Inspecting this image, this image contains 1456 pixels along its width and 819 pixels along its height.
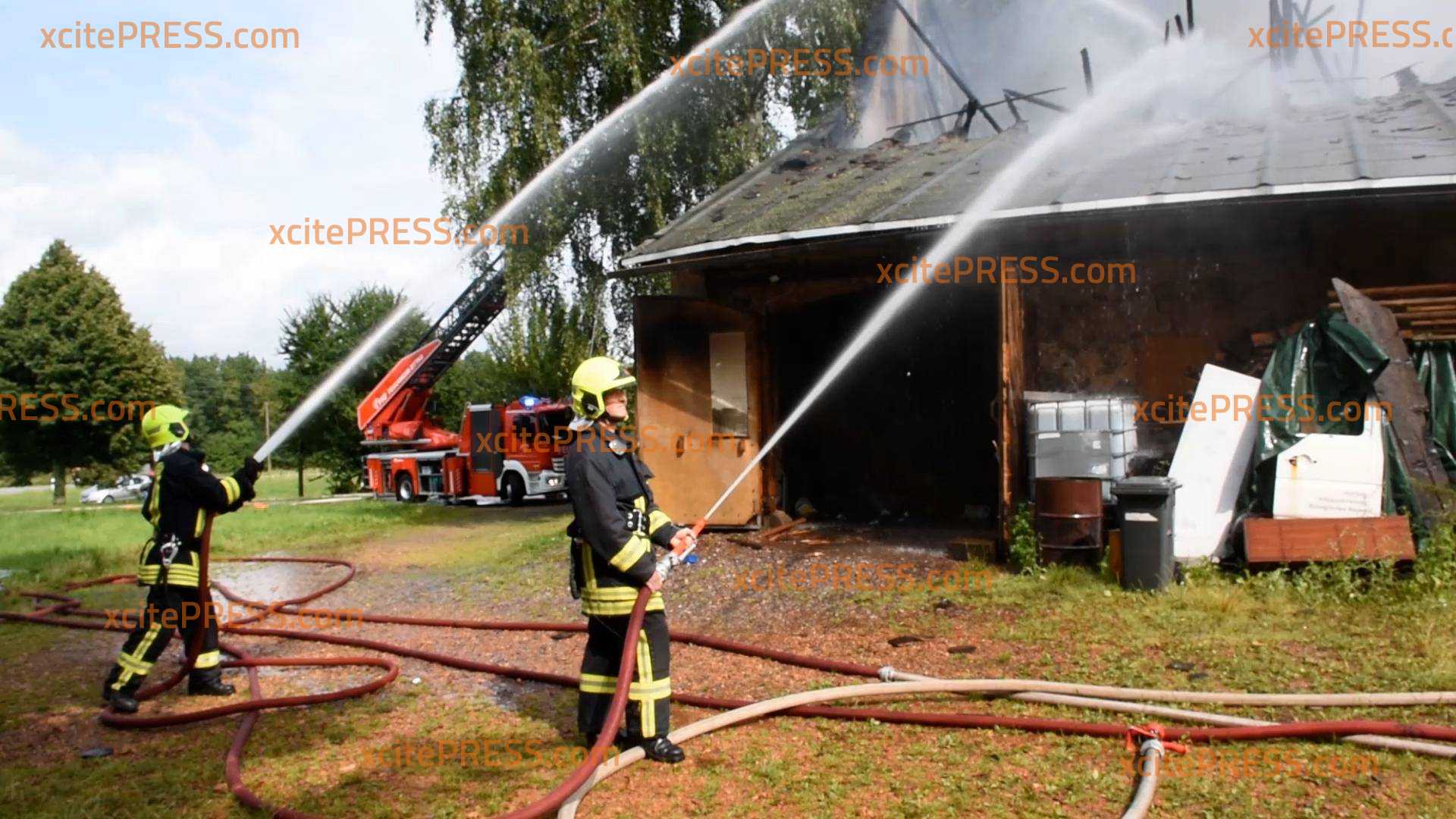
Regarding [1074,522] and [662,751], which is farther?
[1074,522]

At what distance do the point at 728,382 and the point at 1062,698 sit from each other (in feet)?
20.4

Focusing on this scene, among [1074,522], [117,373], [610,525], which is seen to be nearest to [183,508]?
[610,525]

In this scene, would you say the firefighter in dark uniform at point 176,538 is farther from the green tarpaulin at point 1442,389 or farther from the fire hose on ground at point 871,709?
the green tarpaulin at point 1442,389

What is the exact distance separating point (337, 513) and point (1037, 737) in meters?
16.1

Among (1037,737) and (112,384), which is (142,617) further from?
(112,384)

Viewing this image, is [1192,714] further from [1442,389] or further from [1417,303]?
[1417,303]

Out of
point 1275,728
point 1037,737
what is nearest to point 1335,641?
point 1275,728

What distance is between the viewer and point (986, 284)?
9750 mm

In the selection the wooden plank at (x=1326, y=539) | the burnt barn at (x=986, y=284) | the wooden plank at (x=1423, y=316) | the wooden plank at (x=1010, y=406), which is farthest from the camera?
the wooden plank at (x=1010, y=406)

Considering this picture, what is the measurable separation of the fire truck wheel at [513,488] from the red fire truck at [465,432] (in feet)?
0.05

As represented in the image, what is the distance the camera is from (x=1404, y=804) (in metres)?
3.54

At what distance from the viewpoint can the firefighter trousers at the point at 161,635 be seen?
5512 mm

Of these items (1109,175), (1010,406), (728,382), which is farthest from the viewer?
(728,382)

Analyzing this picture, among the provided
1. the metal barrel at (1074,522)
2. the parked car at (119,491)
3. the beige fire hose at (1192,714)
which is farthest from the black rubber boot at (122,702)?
the parked car at (119,491)
